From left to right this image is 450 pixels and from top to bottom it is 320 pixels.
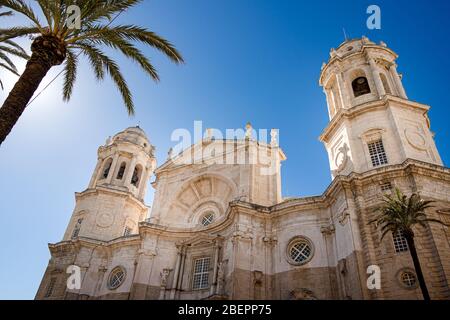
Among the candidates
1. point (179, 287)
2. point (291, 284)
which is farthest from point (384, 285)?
point (179, 287)

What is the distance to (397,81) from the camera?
27797mm

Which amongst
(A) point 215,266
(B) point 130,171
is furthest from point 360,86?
(B) point 130,171

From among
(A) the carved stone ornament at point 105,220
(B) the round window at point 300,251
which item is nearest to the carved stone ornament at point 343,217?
(B) the round window at point 300,251

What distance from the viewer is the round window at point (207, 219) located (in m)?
29.8

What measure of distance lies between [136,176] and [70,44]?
84.8 feet

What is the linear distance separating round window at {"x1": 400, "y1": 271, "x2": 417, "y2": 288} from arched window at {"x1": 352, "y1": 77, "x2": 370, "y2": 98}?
15434 millimetres

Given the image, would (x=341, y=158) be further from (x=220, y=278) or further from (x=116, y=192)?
(x=116, y=192)

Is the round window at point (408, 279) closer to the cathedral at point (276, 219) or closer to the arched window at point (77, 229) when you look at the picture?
the cathedral at point (276, 219)

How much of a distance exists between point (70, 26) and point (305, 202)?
1732 centimetres

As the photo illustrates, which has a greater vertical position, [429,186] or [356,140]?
[356,140]

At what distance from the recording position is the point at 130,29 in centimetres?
1404

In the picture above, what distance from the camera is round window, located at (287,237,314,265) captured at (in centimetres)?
2223

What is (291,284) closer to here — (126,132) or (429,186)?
(429,186)

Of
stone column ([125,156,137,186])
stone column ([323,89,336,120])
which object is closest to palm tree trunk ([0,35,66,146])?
stone column ([323,89,336,120])
